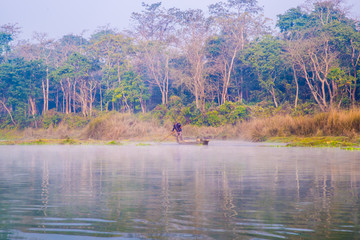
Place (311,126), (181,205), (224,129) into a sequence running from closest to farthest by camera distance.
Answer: (181,205), (311,126), (224,129)

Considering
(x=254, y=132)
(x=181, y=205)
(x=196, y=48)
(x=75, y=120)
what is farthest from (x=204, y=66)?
(x=181, y=205)

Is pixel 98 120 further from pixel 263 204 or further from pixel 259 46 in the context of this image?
pixel 263 204

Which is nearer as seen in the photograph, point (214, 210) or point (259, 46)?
point (214, 210)

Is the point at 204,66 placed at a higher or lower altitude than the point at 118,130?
higher

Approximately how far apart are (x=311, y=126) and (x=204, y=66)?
2484 cm

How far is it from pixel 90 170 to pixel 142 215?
6.72m

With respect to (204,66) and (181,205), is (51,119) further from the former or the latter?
(181,205)

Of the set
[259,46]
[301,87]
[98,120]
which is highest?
[259,46]

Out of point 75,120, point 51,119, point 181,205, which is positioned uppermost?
point 51,119

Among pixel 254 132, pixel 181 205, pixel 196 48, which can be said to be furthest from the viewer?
pixel 196 48

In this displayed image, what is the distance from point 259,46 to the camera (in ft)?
156

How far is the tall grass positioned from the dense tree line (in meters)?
11.4

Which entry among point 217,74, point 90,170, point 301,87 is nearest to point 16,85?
point 217,74

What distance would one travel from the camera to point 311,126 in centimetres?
2739
